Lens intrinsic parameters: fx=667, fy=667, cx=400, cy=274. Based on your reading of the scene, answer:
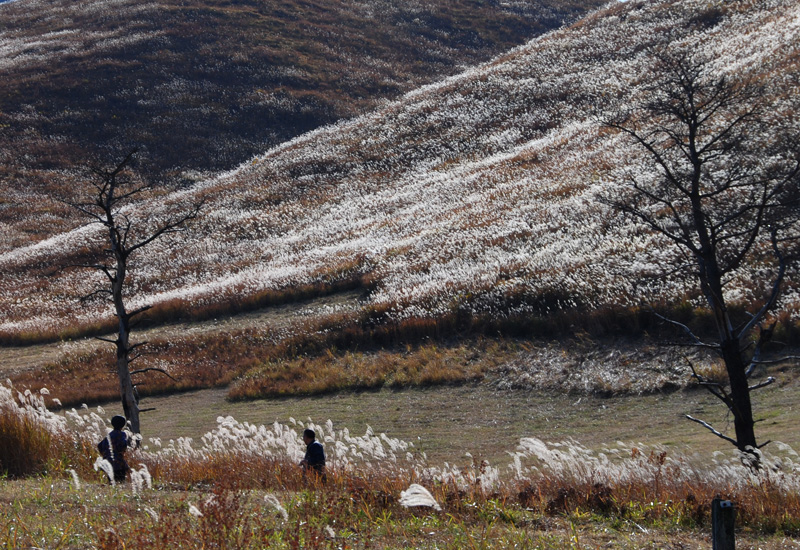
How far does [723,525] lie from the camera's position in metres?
4.21

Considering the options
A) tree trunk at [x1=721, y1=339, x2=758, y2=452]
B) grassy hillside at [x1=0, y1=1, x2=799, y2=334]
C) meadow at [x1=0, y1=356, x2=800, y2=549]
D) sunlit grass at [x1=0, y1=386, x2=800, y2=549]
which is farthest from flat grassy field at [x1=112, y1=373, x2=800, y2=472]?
grassy hillside at [x1=0, y1=1, x2=799, y2=334]

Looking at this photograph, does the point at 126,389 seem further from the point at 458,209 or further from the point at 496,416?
the point at 458,209

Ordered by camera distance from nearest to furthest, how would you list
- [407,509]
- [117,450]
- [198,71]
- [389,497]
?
[407,509] → [389,497] → [117,450] → [198,71]

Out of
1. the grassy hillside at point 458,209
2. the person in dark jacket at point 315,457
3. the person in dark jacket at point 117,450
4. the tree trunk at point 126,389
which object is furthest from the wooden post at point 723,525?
→ the grassy hillside at point 458,209

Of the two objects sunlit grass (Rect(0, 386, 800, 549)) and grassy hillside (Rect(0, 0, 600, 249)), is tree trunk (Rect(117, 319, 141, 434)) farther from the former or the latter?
grassy hillside (Rect(0, 0, 600, 249))

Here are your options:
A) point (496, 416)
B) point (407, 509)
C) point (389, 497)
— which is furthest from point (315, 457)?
point (496, 416)

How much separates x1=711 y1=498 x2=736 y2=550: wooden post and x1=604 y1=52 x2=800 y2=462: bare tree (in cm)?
326

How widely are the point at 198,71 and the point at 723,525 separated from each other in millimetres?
86330

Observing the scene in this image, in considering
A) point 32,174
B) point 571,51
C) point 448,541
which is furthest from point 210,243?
point 571,51

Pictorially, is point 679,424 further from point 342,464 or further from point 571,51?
point 571,51

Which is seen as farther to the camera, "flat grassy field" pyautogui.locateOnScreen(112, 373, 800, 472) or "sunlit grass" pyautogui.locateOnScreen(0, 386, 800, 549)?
"flat grassy field" pyautogui.locateOnScreen(112, 373, 800, 472)

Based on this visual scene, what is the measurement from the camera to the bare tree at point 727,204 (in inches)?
312

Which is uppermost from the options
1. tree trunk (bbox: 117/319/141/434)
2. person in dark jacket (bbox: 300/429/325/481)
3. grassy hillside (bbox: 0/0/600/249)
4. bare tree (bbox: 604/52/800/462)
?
grassy hillside (bbox: 0/0/600/249)

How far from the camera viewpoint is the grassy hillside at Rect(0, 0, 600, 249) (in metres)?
64.2
